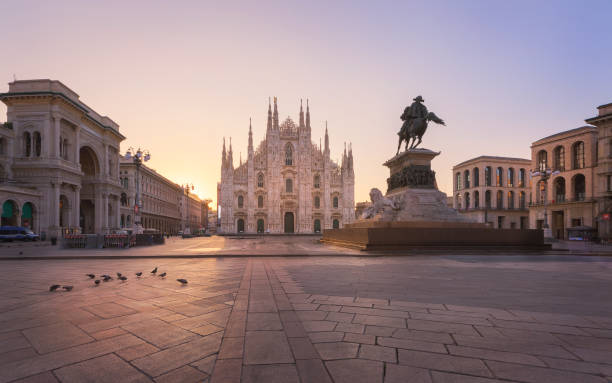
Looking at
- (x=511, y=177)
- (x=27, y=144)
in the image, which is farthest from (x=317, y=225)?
(x=27, y=144)

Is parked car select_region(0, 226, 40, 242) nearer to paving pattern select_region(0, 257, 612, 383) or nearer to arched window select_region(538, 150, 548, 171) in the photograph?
paving pattern select_region(0, 257, 612, 383)

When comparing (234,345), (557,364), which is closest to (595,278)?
(557,364)

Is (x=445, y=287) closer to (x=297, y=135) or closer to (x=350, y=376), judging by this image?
(x=350, y=376)

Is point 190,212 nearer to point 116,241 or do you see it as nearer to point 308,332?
point 116,241

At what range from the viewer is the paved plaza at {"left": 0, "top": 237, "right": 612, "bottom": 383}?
2545 mm

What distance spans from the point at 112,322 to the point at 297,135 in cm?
6114

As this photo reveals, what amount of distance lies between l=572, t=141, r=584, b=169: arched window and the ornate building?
33.4 m

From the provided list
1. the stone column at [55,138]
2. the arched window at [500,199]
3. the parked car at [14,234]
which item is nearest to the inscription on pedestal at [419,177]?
the parked car at [14,234]

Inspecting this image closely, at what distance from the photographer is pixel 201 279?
7.01 meters

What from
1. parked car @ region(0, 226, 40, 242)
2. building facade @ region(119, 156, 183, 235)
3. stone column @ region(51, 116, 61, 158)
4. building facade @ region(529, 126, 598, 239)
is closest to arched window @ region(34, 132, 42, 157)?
stone column @ region(51, 116, 61, 158)

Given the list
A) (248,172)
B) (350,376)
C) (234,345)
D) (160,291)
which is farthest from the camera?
(248,172)

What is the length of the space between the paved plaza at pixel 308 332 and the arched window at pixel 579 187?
41647 mm

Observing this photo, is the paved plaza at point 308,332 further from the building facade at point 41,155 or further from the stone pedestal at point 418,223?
the building facade at point 41,155

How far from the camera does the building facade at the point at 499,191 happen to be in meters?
54.2
